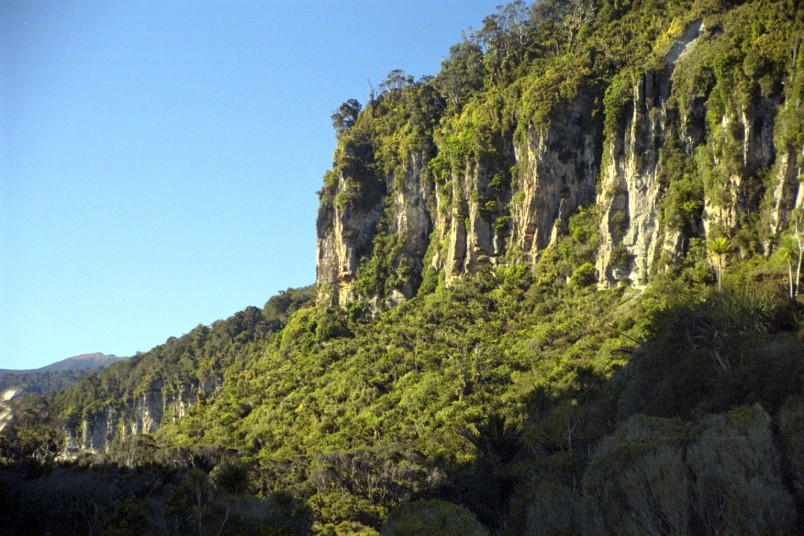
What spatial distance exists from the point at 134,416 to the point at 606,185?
265 ft

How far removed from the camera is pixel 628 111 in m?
65.4

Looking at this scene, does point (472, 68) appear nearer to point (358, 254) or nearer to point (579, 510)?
point (358, 254)

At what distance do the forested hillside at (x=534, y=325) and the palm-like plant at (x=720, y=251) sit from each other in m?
0.38

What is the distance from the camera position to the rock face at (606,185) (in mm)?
54219

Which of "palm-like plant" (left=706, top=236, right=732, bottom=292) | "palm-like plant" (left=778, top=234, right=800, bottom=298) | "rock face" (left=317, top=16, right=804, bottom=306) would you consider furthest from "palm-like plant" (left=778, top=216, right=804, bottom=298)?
"rock face" (left=317, top=16, right=804, bottom=306)

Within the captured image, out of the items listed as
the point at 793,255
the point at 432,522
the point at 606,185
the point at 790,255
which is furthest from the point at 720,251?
the point at 432,522

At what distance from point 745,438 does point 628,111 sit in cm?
4901

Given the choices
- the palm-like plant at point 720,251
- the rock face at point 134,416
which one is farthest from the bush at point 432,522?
the rock face at point 134,416

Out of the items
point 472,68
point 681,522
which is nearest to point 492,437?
point 681,522

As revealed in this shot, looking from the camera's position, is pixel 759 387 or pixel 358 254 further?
pixel 358 254

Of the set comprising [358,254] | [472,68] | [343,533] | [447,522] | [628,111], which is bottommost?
[343,533]

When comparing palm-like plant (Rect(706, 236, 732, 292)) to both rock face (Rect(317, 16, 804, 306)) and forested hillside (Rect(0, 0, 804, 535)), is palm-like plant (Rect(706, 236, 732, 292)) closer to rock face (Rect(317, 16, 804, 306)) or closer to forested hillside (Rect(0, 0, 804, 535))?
forested hillside (Rect(0, 0, 804, 535))

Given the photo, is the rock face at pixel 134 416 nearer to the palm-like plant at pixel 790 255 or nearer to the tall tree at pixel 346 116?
the tall tree at pixel 346 116

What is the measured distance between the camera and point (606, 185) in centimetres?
6519
